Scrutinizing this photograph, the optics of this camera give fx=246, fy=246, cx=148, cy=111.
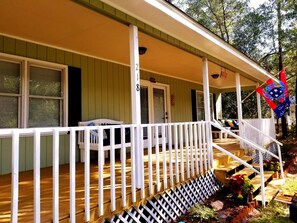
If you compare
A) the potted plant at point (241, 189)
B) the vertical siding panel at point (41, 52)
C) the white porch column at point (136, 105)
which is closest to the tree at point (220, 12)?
the potted plant at point (241, 189)

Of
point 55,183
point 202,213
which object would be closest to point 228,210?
point 202,213

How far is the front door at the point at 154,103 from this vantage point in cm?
689

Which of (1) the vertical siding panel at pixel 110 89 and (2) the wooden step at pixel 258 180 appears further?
(1) the vertical siding panel at pixel 110 89

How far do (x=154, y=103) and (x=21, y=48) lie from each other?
13.1 feet

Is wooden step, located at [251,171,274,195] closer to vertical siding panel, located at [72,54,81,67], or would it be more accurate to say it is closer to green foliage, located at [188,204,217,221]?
green foliage, located at [188,204,217,221]

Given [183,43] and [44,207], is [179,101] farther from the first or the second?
[44,207]

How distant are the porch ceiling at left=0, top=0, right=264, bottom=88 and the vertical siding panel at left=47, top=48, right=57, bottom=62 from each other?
0.42 ft

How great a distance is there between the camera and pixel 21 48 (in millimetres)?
4121

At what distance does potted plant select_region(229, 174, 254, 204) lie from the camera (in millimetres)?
3889

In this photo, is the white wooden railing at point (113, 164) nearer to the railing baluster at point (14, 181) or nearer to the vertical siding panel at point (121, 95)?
the railing baluster at point (14, 181)

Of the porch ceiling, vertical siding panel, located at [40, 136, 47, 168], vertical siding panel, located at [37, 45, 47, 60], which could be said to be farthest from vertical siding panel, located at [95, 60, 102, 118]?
vertical siding panel, located at [40, 136, 47, 168]

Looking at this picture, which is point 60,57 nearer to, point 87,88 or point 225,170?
point 87,88

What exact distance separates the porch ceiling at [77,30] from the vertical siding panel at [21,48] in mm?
95

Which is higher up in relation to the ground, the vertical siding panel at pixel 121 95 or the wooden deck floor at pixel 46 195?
the vertical siding panel at pixel 121 95
